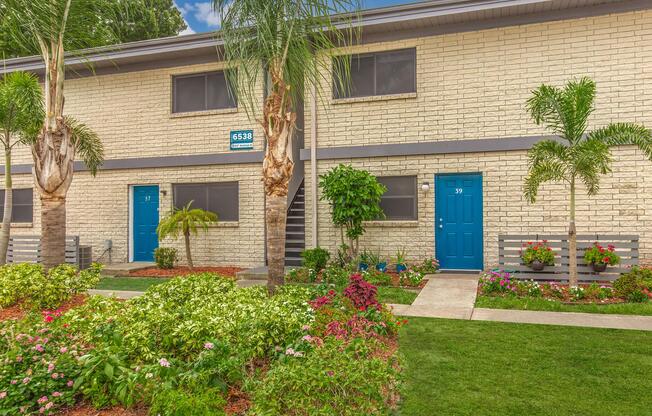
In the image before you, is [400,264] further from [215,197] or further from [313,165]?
[215,197]

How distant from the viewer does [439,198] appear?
36.8ft

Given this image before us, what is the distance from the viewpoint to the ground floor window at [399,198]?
37.6ft

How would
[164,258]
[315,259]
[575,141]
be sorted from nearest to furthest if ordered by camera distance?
[575,141] → [315,259] → [164,258]

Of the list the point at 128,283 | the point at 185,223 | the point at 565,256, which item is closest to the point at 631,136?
the point at 565,256

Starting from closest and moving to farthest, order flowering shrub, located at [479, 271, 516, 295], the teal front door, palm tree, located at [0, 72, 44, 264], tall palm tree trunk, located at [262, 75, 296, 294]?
1. tall palm tree trunk, located at [262, 75, 296, 294]
2. flowering shrub, located at [479, 271, 516, 295]
3. palm tree, located at [0, 72, 44, 264]
4. the teal front door

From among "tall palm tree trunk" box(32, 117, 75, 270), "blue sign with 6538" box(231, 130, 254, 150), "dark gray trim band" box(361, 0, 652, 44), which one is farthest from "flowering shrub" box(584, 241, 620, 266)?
"tall palm tree trunk" box(32, 117, 75, 270)

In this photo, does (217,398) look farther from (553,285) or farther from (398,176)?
(398,176)

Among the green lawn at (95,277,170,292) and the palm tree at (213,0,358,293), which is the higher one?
the palm tree at (213,0,358,293)

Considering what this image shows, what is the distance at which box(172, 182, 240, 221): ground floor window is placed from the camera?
506 inches

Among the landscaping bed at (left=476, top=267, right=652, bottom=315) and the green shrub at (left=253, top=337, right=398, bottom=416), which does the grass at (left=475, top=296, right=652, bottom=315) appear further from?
the green shrub at (left=253, top=337, right=398, bottom=416)

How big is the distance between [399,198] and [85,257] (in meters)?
9.68

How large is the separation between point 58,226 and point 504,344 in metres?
7.43

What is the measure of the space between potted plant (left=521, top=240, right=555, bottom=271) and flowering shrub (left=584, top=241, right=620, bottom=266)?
0.65 meters

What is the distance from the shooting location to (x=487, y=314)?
22.2ft
